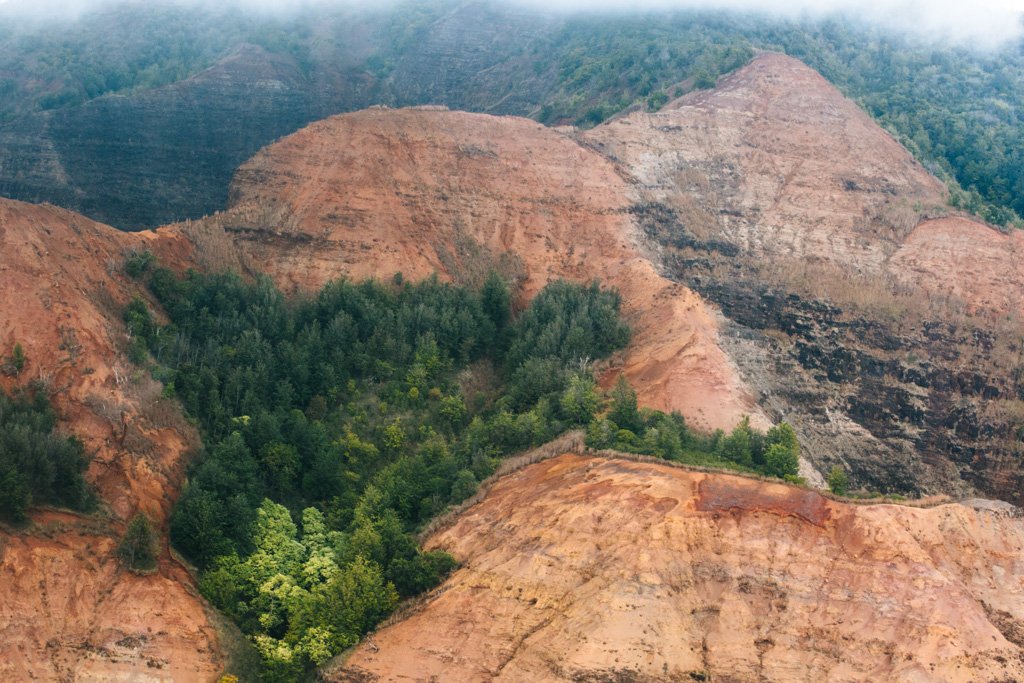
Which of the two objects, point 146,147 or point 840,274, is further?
point 146,147

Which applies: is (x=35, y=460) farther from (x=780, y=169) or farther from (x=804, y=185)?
(x=780, y=169)

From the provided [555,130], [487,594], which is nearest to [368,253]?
[555,130]

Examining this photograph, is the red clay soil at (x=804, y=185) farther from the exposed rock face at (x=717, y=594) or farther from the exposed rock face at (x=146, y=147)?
the exposed rock face at (x=146, y=147)

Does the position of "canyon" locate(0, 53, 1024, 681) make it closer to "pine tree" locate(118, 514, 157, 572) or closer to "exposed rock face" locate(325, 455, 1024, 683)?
"exposed rock face" locate(325, 455, 1024, 683)

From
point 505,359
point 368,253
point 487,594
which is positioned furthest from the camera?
point 368,253

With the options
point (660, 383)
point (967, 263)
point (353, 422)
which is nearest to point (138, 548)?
point (353, 422)

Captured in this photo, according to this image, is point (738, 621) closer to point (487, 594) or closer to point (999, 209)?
point (487, 594)

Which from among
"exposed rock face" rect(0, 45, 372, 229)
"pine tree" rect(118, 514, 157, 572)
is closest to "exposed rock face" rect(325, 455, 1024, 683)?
"pine tree" rect(118, 514, 157, 572)
